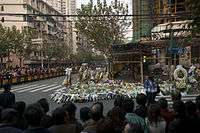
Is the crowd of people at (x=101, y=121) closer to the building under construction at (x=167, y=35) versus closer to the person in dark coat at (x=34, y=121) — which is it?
the person in dark coat at (x=34, y=121)

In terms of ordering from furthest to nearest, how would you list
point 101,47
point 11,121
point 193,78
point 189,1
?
point 101,47 → point 193,78 → point 189,1 → point 11,121

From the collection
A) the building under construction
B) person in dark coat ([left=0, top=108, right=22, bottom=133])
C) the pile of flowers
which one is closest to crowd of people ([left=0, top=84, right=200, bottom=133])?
person in dark coat ([left=0, top=108, right=22, bottom=133])

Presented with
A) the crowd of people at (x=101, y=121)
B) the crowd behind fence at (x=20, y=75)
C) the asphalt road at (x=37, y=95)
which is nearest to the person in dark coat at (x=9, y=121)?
the crowd of people at (x=101, y=121)

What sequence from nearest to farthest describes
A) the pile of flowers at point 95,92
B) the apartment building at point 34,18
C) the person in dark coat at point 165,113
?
1. the person in dark coat at point 165,113
2. the pile of flowers at point 95,92
3. the apartment building at point 34,18

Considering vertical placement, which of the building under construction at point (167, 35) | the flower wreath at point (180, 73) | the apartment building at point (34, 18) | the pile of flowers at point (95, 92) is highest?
the apartment building at point (34, 18)

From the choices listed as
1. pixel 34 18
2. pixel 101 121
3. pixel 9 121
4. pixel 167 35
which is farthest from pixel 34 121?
pixel 34 18

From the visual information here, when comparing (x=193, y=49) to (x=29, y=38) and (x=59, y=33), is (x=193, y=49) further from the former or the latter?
(x=59, y=33)

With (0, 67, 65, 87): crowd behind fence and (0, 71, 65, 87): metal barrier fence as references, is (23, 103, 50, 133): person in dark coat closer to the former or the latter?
(0, 71, 65, 87): metal barrier fence

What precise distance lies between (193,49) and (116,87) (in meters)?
14.6

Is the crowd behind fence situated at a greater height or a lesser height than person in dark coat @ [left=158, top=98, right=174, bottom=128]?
lesser

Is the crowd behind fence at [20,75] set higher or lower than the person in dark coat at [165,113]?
lower

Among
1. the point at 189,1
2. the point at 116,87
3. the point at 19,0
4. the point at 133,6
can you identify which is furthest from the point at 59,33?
the point at 189,1

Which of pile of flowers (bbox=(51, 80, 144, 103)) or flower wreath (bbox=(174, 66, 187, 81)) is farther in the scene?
flower wreath (bbox=(174, 66, 187, 81))

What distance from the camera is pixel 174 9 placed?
4288 centimetres
